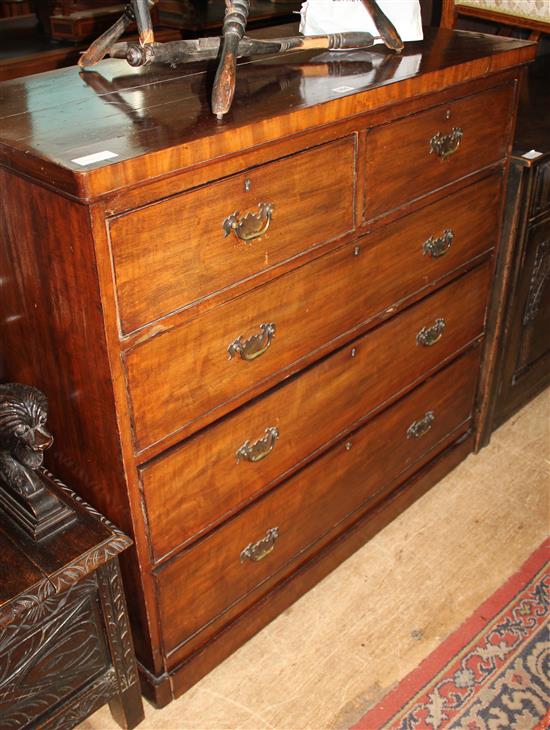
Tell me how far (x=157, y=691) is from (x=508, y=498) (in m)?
1.12

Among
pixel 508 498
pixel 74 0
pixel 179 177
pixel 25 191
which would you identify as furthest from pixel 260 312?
pixel 74 0

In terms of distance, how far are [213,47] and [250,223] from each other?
39 centimetres

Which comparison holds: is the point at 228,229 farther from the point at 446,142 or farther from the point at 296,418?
the point at 446,142

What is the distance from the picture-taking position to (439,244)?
1819 mm

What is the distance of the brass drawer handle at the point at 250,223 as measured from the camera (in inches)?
51.5

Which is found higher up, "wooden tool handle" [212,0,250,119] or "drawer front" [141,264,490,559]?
"wooden tool handle" [212,0,250,119]

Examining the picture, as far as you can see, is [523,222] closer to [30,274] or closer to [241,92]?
[241,92]

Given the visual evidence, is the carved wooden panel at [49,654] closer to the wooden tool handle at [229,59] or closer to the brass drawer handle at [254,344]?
the brass drawer handle at [254,344]

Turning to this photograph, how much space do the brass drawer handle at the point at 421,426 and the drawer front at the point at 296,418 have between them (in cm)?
15

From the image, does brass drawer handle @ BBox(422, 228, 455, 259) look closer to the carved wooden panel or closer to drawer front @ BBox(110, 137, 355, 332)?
drawer front @ BBox(110, 137, 355, 332)

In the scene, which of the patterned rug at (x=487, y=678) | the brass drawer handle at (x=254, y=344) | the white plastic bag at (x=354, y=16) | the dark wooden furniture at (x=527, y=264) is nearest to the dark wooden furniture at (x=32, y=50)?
the white plastic bag at (x=354, y=16)

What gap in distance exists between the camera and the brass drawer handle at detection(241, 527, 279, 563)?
5.60 ft

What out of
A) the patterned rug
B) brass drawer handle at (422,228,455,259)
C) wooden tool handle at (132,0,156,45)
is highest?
wooden tool handle at (132,0,156,45)

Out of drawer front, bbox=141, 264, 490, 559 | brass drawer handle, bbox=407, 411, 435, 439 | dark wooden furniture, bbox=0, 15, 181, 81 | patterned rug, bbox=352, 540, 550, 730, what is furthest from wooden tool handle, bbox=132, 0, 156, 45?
dark wooden furniture, bbox=0, 15, 181, 81
